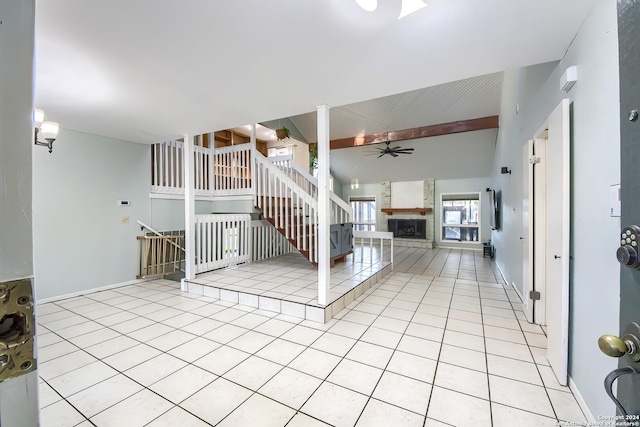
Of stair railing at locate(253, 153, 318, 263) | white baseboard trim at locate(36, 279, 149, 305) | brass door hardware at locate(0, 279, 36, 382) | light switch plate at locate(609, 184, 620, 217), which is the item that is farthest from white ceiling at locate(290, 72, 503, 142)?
brass door hardware at locate(0, 279, 36, 382)

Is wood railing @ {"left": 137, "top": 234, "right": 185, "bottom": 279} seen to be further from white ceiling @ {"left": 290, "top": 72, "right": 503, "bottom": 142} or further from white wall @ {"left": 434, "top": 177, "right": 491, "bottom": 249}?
white wall @ {"left": 434, "top": 177, "right": 491, "bottom": 249}

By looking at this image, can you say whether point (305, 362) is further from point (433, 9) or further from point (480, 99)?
point (480, 99)

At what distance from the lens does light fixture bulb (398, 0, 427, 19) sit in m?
1.54

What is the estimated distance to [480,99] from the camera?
220 inches

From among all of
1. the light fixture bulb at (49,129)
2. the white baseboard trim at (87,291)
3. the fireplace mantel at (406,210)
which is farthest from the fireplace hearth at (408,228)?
the light fixture bulb at (49,129)

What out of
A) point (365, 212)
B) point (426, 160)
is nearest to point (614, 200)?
point (426, 160)

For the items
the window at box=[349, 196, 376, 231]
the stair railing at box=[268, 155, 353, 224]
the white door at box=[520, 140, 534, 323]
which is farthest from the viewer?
the window at box=[349, 196, 376, 231]

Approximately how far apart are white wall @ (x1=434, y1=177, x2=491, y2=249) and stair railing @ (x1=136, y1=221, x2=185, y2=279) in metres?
7.94

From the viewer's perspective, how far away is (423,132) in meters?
6.70

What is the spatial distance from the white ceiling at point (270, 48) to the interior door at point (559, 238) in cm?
65

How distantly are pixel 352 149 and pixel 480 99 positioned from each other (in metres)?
4.08

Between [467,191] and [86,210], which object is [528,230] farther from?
[467,191]

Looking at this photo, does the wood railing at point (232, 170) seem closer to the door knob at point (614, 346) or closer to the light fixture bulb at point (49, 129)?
the light fixture bulb at point (49, 129)

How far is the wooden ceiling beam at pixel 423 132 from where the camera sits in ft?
20.2
